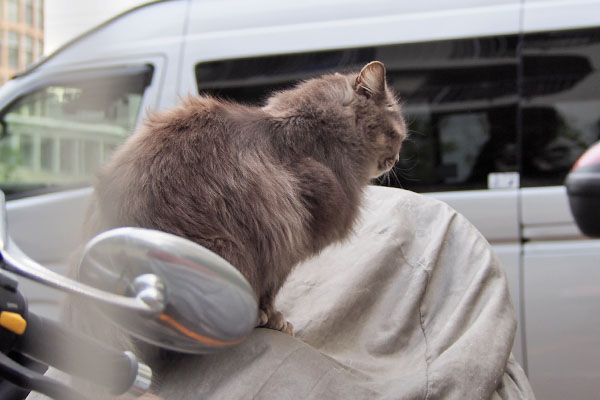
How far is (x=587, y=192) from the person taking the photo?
1.16 metres

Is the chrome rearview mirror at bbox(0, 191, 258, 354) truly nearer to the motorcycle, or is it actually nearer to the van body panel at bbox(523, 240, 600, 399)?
the motorcycle

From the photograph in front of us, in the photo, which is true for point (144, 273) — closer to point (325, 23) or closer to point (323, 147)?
point (323, 147)

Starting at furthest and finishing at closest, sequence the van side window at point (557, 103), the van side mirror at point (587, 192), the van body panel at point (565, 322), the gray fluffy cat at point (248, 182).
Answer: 1. the van side window at point (557, 103)
2. the van body panel at point (565, 322)
3. the gray fluffy cat at point (248, 182)
4. the van side mirror at point (587, 192)

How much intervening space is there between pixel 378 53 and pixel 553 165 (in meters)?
0.98

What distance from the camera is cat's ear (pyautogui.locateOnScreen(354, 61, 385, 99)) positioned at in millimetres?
2018

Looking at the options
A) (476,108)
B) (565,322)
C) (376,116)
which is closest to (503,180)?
(476,108)

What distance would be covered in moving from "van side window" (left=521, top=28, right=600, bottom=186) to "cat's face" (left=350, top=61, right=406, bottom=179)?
1125 mm

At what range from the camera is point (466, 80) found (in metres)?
3.03

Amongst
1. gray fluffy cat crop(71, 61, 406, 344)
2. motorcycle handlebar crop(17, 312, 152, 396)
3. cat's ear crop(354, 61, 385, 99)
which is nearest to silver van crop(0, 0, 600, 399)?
cat's ear crop(354, 61, 385, 99)

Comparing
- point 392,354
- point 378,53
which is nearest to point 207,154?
point 392,354

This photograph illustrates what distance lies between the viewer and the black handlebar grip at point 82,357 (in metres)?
0.75

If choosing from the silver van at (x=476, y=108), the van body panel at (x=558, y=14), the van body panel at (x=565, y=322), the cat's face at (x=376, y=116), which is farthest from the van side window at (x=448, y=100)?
the cat's face at (x=376, y=116)

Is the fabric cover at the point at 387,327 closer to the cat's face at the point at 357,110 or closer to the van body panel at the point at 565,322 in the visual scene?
the cat's face at the point at 357,110

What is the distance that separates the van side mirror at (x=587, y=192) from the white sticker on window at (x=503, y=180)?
1.82 m
